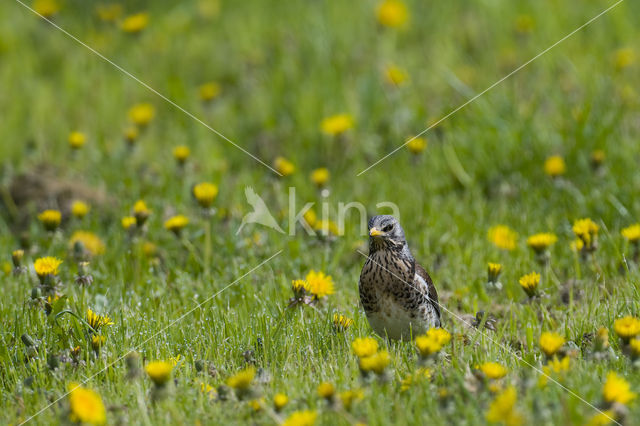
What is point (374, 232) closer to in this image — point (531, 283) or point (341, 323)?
point (341, 323)

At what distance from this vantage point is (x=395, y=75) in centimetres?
690

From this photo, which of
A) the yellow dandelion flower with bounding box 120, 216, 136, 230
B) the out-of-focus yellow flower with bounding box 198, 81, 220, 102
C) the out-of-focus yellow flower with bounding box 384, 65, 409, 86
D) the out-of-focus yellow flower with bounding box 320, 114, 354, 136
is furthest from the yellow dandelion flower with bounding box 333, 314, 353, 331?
the out-of-focus yellow flower with bounding box 198, 81, 220, 102

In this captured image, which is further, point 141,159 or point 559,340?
point 141,159

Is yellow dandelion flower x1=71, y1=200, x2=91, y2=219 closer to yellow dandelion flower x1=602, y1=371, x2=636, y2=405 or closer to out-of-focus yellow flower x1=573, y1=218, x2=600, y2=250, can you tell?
Result: out-of-focus yellow flower x1=573, y1=218, x2=600, y2=250

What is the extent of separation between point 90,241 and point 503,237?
8.76ft

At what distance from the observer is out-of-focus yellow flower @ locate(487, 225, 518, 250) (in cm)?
524

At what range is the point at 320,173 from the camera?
5789 millimetres

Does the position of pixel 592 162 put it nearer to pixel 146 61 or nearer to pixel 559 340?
pixel 559 340

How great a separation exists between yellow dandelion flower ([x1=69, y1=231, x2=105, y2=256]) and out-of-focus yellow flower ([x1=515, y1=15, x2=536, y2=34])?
4145 mm

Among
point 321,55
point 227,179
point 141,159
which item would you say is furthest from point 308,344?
point 321,55

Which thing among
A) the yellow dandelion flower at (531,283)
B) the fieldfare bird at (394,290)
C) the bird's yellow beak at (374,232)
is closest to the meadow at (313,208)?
the yellow dandelion flower at (531,283)

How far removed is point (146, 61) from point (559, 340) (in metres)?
5.61

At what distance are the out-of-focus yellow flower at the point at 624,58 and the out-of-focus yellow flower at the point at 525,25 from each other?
78cm

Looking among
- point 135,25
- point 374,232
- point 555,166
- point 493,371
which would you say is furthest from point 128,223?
point 135,25
